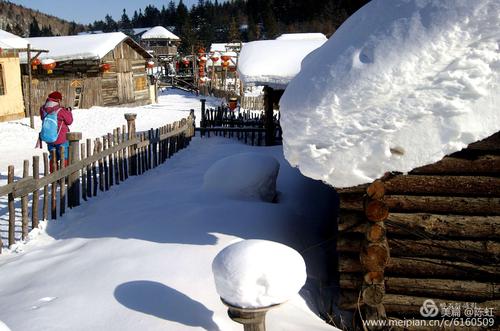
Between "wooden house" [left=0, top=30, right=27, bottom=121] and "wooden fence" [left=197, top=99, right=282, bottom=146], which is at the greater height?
"wooden house" [left=0, top=30, right=27, bottom=121]

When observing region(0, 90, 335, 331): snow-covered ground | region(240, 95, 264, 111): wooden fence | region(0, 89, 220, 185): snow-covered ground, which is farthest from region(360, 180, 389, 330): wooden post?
region(240, 95, 264, 111): wooden fence

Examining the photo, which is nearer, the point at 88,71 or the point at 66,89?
the point at 66,89

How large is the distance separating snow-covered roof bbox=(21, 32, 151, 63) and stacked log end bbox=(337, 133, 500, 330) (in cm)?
2177

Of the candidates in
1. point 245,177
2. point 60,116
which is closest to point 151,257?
point 245,177

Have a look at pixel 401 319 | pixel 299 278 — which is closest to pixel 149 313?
pixel 299 278

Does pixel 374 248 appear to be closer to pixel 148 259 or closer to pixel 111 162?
pixel 148 259

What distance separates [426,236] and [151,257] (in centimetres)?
254

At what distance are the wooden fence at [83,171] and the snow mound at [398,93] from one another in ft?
11.4

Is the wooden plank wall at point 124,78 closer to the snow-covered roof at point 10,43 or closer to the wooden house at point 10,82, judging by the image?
the snow-covered roof at point 10,43

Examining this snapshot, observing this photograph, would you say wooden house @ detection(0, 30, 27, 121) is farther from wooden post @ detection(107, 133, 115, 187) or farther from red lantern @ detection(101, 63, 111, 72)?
wooden post @ detection(107, 133, 115, 187)

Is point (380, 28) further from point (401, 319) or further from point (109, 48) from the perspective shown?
point (109, 48)

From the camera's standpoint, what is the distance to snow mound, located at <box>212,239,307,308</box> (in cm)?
277

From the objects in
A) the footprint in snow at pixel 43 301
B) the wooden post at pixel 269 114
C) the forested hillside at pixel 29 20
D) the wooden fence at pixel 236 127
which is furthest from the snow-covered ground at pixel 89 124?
the forested hillside at pixel 29 20

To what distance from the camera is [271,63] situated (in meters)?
8.61
